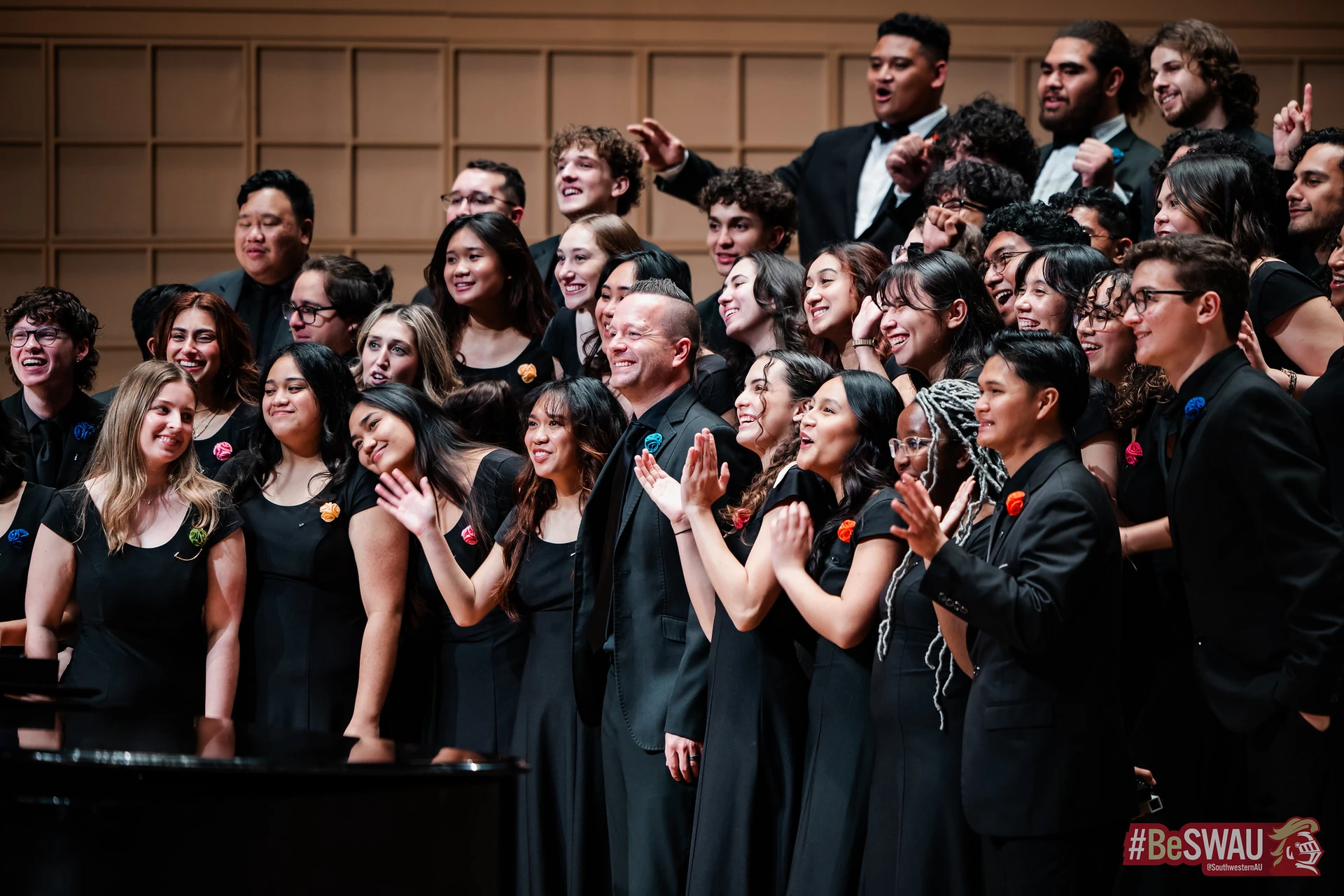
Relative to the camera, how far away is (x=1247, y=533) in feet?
8.41

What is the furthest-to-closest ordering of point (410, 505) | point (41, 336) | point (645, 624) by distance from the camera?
point (41, 336), point (410, 505), point (645, 624)

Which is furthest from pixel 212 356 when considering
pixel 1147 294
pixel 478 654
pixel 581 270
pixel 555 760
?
pixel 1147 294

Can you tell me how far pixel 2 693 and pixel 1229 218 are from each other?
2735 mm

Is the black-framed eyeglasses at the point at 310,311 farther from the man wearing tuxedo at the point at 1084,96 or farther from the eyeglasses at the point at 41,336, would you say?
the man wearing tuxedo at the point at 1084,96

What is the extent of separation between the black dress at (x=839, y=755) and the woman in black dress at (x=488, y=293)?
1773 millimetres

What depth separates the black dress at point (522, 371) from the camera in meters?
4.39

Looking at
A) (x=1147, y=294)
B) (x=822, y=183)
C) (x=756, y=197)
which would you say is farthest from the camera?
(x=822, y=183)

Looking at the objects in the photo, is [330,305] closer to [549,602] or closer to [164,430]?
[164,430]

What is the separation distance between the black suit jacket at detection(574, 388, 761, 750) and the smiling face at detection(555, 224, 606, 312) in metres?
1.13

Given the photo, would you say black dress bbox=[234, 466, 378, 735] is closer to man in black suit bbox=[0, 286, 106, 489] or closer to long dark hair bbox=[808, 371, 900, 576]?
man in black suit bbox=[0, 286, 106, 489]

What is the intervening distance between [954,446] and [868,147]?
264 centimetres

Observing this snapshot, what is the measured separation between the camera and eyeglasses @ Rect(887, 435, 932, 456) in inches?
114

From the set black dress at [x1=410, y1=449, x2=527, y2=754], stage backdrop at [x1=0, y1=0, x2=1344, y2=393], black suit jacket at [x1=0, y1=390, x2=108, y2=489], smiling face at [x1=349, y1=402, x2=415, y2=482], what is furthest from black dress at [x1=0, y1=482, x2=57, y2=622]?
stage backdrop at [x1=0, y1=0, x2=1344, y2=393]

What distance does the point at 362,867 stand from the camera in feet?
7.08
